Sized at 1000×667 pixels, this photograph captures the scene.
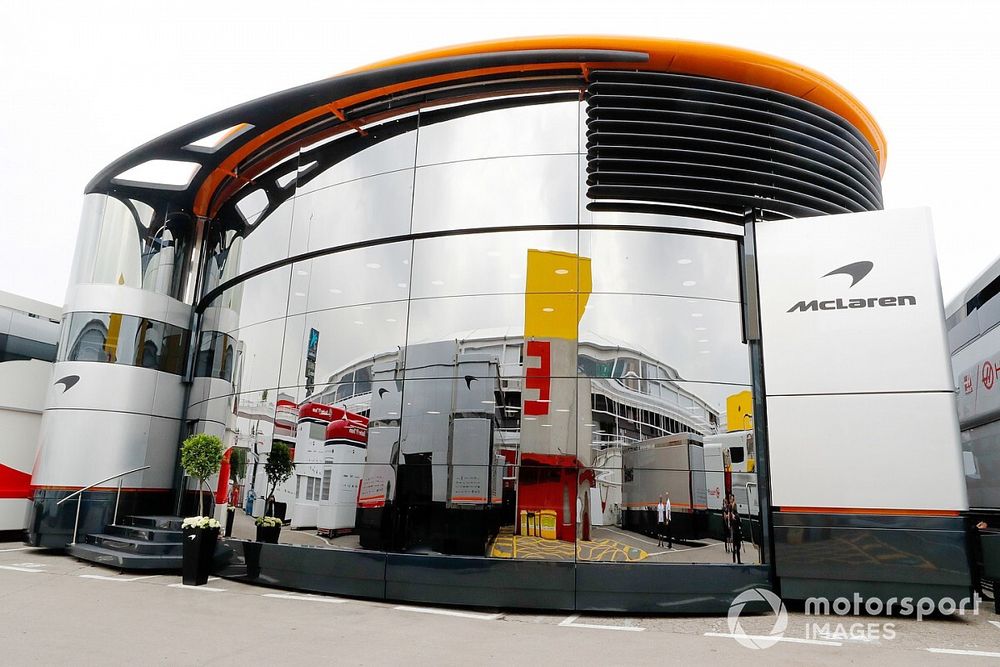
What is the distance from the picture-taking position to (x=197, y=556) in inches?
414

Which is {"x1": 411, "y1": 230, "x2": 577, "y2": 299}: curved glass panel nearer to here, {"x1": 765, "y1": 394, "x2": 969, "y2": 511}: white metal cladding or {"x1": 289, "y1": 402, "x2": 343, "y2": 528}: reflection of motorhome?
{"x1": 289, "y1": 402, "x2": 343, "y2": 528}: reflection of motorhome

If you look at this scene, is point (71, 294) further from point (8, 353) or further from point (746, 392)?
point (746, 392)

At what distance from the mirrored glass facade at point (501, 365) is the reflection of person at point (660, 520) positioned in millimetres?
31

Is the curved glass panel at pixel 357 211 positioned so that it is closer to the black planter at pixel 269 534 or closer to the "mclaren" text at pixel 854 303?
the black planter at pixel 269 534

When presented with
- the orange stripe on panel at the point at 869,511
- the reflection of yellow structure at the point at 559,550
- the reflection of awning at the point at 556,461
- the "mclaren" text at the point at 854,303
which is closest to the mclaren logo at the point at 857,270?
the "mclaren" text at the point at 854,303

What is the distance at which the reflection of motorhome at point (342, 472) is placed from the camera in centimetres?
1002

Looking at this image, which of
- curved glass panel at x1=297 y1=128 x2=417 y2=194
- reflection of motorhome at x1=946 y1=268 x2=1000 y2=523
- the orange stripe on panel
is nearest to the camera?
the orange stripe on panel

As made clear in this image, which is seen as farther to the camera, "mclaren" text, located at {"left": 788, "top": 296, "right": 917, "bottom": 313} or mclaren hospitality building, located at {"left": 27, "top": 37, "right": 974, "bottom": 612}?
"mclaren" text, located at {"left": 788, "top": 296, "right": 917, "bottom": 313}

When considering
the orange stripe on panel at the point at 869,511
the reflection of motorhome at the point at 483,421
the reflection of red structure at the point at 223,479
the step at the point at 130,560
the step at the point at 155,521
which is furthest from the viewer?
the step at the point at 155,521

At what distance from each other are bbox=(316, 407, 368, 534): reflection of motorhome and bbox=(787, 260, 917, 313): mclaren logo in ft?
22.8

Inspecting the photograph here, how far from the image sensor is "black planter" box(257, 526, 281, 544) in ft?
34.7

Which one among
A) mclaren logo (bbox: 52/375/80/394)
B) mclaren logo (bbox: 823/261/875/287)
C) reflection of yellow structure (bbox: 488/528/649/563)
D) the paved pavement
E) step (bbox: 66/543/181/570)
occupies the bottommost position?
the paved pavement

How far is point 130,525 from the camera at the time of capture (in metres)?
13.6

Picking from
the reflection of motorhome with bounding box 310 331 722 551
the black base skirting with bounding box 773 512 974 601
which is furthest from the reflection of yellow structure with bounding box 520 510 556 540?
the black base skirting with bounding box 773 512 974 601
